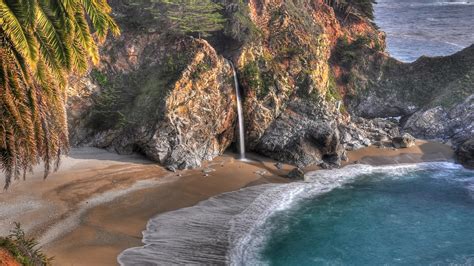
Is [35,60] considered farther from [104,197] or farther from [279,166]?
[279,166]

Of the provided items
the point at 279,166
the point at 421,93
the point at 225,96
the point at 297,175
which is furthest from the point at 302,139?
the point at 421,93

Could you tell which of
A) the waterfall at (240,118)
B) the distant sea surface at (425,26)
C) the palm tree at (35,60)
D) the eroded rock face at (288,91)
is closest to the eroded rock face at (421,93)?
the eroded rock face at (288,91)

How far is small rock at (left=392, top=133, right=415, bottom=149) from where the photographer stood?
43250 mm

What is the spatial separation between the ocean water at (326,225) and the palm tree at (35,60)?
34.9 feet

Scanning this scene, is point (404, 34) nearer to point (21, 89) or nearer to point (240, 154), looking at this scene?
point (240, 154)

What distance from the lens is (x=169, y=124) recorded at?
115 ft

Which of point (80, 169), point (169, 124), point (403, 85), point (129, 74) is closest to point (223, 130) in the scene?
point (169, 124)

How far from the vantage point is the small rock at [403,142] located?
43250 mm

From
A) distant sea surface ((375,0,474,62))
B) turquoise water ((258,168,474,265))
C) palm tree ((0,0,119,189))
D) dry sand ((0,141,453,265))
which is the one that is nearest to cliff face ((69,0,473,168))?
dry sand ((0,141,453,265))

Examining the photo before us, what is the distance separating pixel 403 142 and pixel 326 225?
59.0 feet

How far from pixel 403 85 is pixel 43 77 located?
49.2 meters

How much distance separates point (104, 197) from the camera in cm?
2894

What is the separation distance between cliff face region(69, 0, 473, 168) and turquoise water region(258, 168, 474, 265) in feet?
20.3

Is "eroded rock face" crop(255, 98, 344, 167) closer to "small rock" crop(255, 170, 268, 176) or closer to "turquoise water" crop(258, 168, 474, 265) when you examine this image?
"small rock" crop(255, 170, 268, 176)
